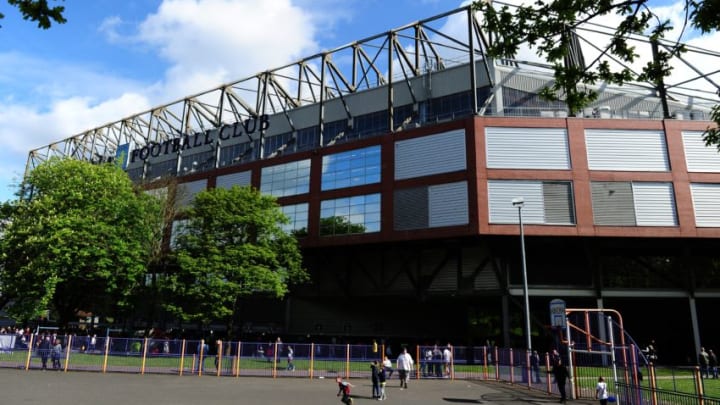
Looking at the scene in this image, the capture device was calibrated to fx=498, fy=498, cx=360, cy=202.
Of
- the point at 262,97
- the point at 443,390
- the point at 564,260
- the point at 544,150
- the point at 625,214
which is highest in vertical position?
the point at 262,97

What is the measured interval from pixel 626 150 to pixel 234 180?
116 feet

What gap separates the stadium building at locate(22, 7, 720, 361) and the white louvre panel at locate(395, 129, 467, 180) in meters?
0.10

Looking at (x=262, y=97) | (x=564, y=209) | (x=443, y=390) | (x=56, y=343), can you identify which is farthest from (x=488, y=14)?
(x=262, y=97)

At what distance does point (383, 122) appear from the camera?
48.1 meters

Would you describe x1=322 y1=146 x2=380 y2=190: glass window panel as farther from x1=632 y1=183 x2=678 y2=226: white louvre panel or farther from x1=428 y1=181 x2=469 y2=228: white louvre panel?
x1=632 y1=183 x2=678 y2=226: white louvre panel

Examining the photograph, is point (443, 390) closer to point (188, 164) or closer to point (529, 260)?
point (529, 260)

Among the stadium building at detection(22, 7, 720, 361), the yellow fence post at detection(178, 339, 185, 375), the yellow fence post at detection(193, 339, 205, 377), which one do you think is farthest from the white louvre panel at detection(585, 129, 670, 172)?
the yellow fence post at detection(178, 339, 185, 375)

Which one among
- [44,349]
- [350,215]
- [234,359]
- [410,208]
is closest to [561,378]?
[234,359]

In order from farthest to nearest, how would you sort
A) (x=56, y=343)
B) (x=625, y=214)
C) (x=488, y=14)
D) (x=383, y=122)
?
(x=383, y=122), (x=625, y=214), (x=56, y=343), (x=488, y=14)

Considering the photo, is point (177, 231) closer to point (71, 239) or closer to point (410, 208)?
point (71, 239)

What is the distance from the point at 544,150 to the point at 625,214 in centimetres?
697

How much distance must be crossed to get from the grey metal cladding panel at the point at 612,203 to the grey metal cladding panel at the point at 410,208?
1182 centimetres

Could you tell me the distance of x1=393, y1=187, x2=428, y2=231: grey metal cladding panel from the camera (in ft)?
123

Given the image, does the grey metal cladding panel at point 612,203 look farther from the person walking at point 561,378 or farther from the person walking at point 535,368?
the person walking at point 561,378
